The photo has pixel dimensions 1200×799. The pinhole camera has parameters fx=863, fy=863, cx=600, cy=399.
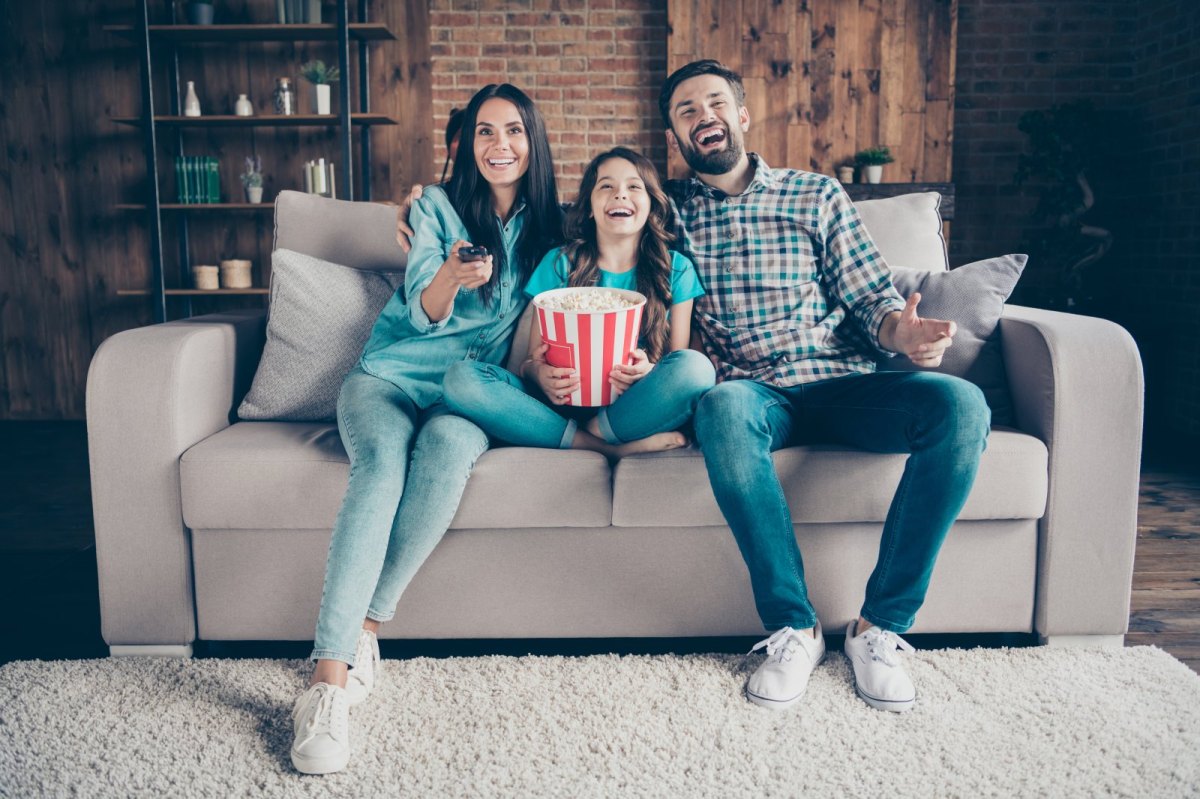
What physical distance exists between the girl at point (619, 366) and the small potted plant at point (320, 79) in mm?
2747

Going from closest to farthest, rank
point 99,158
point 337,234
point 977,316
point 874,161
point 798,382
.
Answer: point 798,382
point 977,316
point 337,234
point 874,161
point 99,158

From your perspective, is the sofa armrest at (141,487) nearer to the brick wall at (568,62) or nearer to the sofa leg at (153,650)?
the sofa leg at (153,650)

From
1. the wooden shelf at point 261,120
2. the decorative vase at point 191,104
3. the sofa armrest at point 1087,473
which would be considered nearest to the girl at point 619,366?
the sofa armrest at point 1087,473

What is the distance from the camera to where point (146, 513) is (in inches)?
62.0

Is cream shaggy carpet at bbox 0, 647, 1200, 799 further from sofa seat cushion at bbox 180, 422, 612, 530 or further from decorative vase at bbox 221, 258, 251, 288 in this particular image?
decorative vase at bbox 221, 258, 251, 288

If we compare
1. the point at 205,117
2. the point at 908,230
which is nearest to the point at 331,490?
the point at 908,230

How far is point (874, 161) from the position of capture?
4.04 metres

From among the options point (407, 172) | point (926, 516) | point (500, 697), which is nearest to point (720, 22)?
point (407, 172)

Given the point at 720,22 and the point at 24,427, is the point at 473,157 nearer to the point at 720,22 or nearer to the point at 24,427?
the point at 720,22

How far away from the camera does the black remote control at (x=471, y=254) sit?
148 centimetres

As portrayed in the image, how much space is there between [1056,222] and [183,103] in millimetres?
4245

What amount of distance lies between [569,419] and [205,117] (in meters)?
3.16

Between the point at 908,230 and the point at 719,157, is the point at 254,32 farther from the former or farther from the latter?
the point at 908,230

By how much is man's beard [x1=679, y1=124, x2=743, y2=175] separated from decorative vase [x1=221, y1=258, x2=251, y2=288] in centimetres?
294
